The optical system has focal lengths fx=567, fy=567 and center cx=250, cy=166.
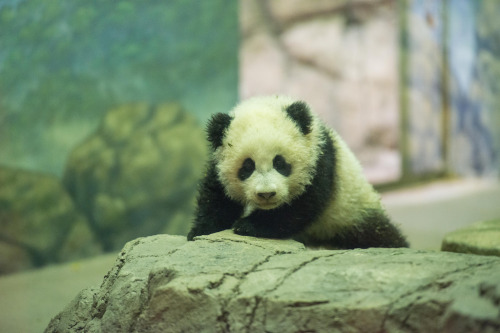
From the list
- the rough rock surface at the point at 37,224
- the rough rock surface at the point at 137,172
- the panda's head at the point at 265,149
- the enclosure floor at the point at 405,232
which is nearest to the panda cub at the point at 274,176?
the panda's head at the point at 265,149

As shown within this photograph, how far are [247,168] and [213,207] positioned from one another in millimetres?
370

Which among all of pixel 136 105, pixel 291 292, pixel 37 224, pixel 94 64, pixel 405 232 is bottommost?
pixel 291 292

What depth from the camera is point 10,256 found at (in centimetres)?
486

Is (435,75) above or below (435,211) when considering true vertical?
above

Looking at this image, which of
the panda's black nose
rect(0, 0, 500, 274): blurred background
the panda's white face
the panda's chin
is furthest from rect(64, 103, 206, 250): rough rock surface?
the panda's black nose

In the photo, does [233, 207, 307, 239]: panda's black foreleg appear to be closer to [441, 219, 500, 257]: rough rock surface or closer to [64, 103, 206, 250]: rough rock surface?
[441, 219, 500, 257]: rough rock surface

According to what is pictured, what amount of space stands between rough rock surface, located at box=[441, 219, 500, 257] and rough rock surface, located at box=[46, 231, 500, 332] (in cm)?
149

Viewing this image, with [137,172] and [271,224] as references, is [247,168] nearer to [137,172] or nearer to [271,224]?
[271,224]

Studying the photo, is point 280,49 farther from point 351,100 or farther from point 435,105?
point 435,105

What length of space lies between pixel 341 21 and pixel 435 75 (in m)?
2.61

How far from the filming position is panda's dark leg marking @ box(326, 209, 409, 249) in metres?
3.67

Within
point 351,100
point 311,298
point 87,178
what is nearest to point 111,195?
point 87,178

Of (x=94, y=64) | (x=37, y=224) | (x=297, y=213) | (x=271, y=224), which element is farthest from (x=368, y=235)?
(x=94, y=64)

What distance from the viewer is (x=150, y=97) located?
19.2 feet
